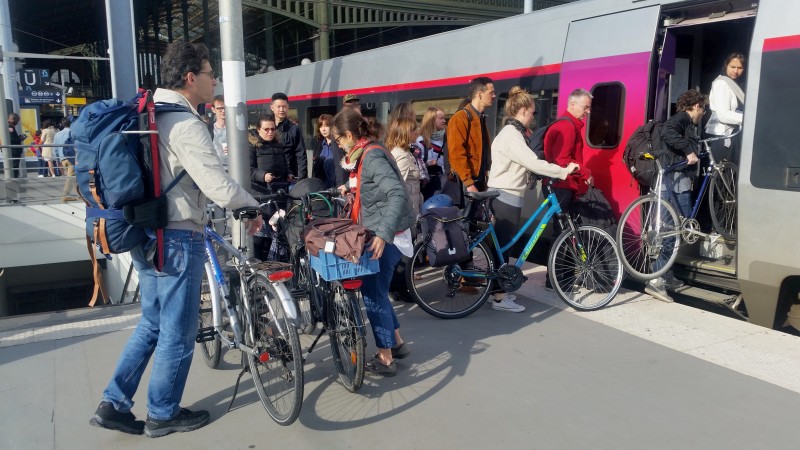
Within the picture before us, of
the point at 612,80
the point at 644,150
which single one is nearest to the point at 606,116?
the point at 612,80

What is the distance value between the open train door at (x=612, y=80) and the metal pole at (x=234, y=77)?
11.3 feet

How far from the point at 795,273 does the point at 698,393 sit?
1.55 metres

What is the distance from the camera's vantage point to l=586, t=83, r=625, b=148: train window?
6.25 metres

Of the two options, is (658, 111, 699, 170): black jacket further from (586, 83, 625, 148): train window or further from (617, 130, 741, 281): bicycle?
(586, 83, 625, 148): train window

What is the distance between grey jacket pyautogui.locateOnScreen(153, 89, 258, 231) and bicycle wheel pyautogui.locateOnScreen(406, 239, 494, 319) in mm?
2034

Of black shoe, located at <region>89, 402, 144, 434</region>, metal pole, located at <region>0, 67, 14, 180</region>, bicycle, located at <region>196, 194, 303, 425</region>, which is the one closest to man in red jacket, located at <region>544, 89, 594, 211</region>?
bicycle, located at <region>196, 194, 303, 425</region>

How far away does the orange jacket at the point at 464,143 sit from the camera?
5.66 metres

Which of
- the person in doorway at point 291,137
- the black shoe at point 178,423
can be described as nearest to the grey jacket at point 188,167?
the black shoe at point 178,423

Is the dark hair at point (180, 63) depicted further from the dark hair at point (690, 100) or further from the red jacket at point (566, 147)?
the dark hair at point (690, 100)

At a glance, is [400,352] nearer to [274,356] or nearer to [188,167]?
[274,356]

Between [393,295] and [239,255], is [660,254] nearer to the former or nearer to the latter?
[393,295]

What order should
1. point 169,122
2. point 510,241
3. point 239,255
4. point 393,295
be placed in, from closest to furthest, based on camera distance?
point 169,122 < point 239,255 < point 510,241 < point 393,295

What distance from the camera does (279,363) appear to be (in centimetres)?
336

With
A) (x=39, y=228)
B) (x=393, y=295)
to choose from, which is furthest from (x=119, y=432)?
(x=39, y=228)
